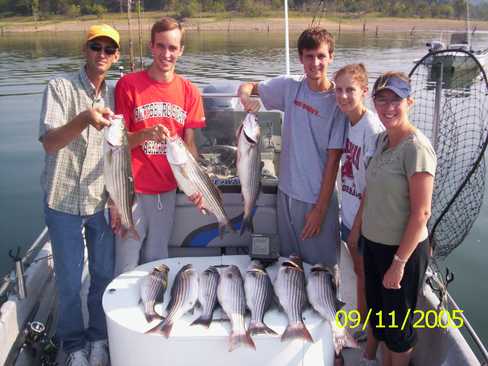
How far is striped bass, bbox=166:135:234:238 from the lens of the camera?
11.0 ft

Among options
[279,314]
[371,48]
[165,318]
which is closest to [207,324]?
[165,318]

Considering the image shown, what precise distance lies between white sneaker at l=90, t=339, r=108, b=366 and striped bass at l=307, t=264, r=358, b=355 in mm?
1593

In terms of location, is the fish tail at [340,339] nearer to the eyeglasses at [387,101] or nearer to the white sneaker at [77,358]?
the eyeglasses at [387,101]

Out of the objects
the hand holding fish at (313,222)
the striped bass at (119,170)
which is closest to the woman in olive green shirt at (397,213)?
the hand holding fish at (313,222)

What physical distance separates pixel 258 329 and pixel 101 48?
2110 millimetres

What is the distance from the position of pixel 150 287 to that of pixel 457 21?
71.4 metres

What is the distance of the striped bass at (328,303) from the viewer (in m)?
3.12

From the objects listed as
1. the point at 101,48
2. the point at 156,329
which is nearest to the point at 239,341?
the point at 156,329

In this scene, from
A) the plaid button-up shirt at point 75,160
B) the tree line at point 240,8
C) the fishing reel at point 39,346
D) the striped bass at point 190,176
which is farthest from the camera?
the tree line at point 240,8

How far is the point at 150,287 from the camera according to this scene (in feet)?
10.8

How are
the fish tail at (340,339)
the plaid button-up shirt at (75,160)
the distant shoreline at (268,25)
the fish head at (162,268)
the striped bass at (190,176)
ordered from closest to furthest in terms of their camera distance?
the fish tail at (340,339)
the plaid button-up shirt at (75,160)
the striped bass at (190,176)
the fish head at (162,268)
the distant shoreline at (268,25)

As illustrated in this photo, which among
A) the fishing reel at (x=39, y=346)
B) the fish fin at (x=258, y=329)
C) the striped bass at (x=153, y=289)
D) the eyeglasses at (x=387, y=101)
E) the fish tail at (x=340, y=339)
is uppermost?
the eyeglasses at (x=387, y=101)

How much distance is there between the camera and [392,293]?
2961 millimetres

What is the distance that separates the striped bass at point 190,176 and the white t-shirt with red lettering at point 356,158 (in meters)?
0.96
